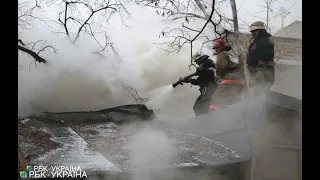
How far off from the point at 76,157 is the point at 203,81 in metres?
2.41

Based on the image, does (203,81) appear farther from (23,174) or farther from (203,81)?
(23,174)

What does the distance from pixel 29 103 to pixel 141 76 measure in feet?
4.47

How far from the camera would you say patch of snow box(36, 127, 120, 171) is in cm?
296

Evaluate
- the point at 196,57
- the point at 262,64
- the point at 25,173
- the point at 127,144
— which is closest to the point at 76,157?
the point at 25,173

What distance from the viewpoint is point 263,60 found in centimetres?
493

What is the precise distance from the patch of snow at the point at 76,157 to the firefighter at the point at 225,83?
229cm

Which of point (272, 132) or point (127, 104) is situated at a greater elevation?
point (127, 104)

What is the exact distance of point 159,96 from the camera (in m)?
4.27

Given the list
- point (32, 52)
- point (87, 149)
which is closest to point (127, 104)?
point (87, 149)

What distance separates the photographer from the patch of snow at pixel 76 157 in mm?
2961

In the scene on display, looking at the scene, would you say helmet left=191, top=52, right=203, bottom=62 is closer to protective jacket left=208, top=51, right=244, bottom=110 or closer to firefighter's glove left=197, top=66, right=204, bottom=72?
firefighter's glove left=197, top=66, right=204, bottom=72

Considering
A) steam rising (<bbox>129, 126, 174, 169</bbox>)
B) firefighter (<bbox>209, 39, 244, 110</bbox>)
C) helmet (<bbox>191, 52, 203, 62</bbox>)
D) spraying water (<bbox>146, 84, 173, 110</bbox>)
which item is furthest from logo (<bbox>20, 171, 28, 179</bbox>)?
firefighter (<bbox>209, 39, 244, 110</bbox>)
